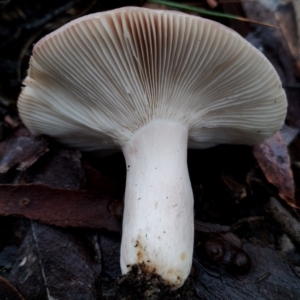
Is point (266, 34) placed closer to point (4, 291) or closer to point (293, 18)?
point (293, 18)

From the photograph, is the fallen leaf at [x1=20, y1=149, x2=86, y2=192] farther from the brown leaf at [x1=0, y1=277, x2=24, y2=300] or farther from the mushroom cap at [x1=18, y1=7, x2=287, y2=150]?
the brown leaf at [x1=0, y1=277, x2=24, y2=300]

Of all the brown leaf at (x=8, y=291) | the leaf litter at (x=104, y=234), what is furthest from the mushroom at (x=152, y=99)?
the brown leaf at (x=8, y=291)

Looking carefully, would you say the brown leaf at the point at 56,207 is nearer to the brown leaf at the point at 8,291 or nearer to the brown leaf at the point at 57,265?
the brown leaf at the point at 57,265

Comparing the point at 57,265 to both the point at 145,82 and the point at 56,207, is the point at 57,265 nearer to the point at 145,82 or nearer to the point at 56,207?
the point at 56,207

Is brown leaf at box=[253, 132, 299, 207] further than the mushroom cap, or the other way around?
brown leaf at box=[253, 132, 299, 207]

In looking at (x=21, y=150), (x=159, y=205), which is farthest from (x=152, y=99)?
(x=21, y=150)

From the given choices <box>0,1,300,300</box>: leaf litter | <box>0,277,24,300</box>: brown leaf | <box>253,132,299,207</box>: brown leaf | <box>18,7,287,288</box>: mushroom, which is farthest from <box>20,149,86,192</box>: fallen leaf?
<box>253,132,299,207</box>: brown leaf
